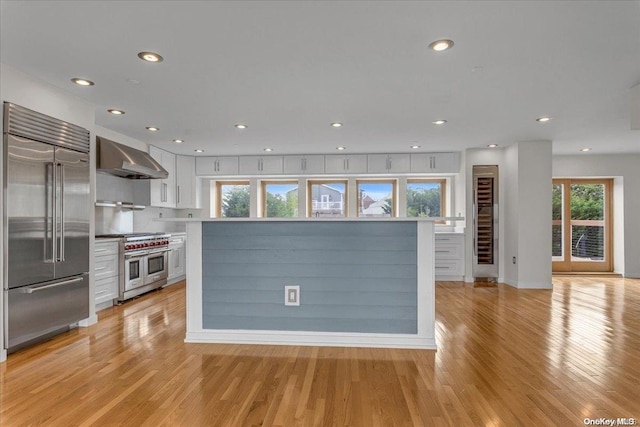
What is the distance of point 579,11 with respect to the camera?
83.0 inches

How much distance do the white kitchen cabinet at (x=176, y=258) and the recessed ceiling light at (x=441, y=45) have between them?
16.9 ft

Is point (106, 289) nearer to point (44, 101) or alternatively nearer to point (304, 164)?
point (44, 101)

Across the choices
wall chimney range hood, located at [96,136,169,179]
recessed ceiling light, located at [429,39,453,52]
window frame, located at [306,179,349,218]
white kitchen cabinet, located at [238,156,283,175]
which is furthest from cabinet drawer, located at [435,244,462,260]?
wall chimney range hood, located at [96,136,169,179]

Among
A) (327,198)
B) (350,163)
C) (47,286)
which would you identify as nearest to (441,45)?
(47,286)

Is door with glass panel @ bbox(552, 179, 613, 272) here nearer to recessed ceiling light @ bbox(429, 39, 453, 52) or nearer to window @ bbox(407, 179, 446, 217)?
window @ bbox(407, 179, 446, 217)

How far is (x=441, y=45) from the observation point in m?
2.52

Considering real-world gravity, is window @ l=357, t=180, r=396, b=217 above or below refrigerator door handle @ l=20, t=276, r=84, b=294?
above

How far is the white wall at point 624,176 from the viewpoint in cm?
703

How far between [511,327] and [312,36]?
3.40 metres

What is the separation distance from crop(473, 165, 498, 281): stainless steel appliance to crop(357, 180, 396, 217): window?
1.60 meters

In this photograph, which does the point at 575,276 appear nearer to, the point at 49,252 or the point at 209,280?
the point at 209,280

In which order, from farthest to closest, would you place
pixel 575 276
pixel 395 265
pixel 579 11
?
pixel 575 276
pixel 395 265
pixel 579 11

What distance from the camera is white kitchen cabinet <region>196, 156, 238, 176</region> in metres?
7.16

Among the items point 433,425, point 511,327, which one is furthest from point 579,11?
point 511,327
